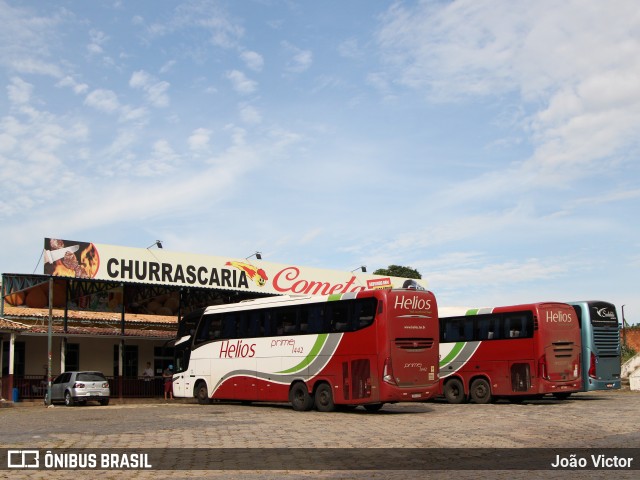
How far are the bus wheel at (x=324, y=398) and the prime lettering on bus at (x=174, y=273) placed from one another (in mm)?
13449

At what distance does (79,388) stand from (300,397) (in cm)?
1091

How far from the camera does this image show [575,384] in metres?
27.0

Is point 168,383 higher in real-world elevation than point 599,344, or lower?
lower

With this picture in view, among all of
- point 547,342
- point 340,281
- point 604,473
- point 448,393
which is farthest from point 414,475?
point 340,281

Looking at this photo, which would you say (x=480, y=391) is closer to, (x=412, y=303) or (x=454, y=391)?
(x=454, y=391)

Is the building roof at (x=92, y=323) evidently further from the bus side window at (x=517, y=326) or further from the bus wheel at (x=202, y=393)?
the bus side window at (x=517, y=326)

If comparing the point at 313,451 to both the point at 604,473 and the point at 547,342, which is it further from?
the point at 547,342

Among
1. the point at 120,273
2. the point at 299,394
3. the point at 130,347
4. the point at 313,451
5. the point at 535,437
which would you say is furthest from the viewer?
the point at 130,347

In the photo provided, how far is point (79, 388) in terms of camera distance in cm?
3136

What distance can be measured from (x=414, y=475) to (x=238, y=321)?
17827 mm

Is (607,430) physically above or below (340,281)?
below

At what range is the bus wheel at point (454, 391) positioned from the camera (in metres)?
28.8

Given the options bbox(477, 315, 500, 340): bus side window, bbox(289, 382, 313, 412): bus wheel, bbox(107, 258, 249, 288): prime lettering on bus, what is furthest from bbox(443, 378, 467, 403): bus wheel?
bbox(107, 258, 249, 288): prime lettering on bus

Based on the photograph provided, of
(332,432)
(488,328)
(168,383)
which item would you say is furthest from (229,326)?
(332,432)
